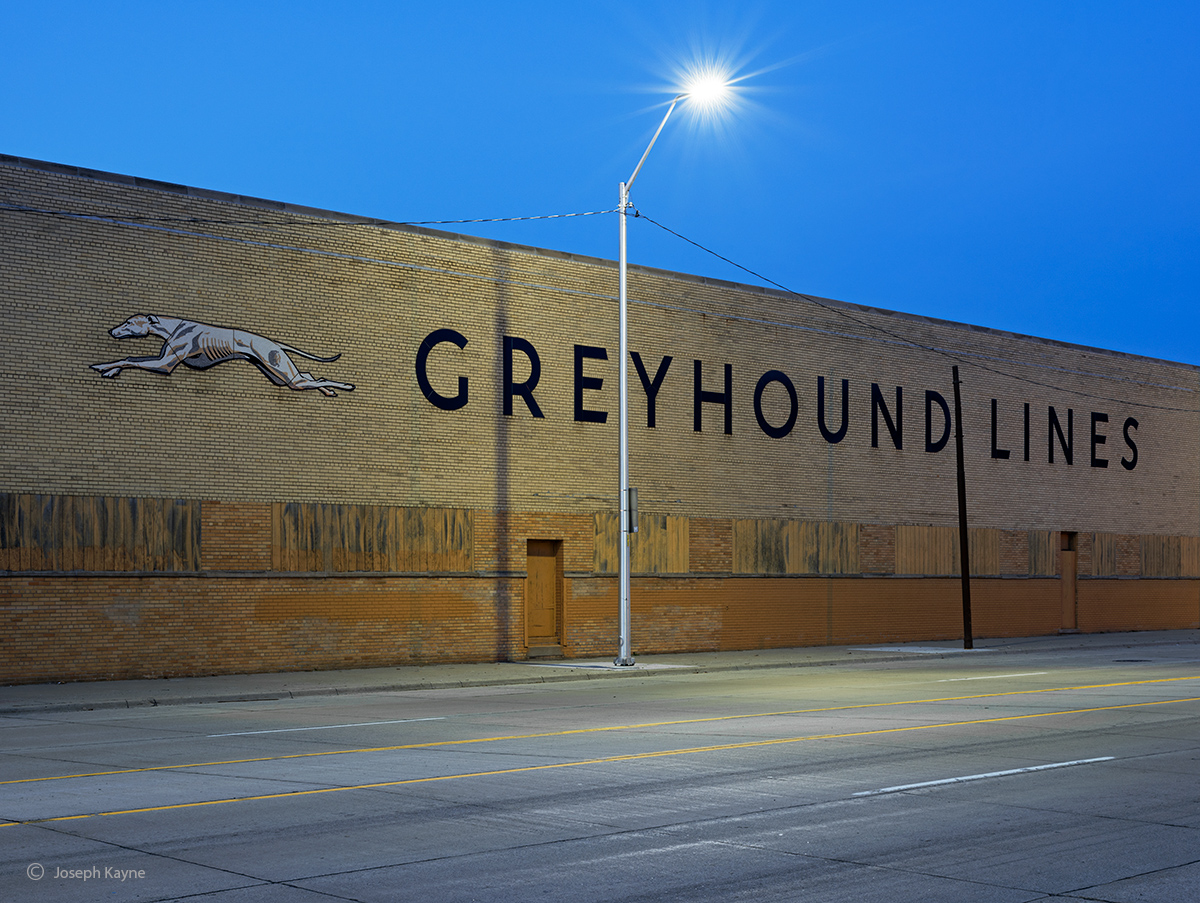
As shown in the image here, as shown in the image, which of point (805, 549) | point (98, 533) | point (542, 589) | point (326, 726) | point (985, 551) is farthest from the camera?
point (985, 551)

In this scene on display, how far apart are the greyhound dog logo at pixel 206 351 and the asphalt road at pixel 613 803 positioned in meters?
7.52

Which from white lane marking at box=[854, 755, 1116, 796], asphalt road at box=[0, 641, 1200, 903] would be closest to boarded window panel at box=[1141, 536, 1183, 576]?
asphalt road at box=[0, 641, 1200, 903]

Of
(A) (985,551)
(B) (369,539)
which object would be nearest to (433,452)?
(B) (369,539)

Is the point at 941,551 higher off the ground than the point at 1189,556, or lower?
higher

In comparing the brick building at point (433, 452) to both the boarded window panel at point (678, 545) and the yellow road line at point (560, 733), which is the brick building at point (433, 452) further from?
the yellow road line at point (560, 733)

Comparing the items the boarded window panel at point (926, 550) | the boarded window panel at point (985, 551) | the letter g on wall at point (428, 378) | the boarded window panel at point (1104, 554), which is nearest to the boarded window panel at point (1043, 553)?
the boarded window panel at point (985, 551)

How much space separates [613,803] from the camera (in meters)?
10.2

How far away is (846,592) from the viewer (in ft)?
117

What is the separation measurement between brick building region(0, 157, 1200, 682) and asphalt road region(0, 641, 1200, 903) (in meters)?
5.75

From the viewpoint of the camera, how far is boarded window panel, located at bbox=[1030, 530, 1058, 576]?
41656 mm

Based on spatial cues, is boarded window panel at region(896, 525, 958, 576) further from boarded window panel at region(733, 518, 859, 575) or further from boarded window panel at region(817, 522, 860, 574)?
boarded window panel at region(733, 518, 859, 575)

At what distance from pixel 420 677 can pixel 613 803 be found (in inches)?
562

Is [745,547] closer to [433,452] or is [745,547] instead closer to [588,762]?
[433,452]

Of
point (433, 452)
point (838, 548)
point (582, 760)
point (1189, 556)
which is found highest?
point (433, 452)
